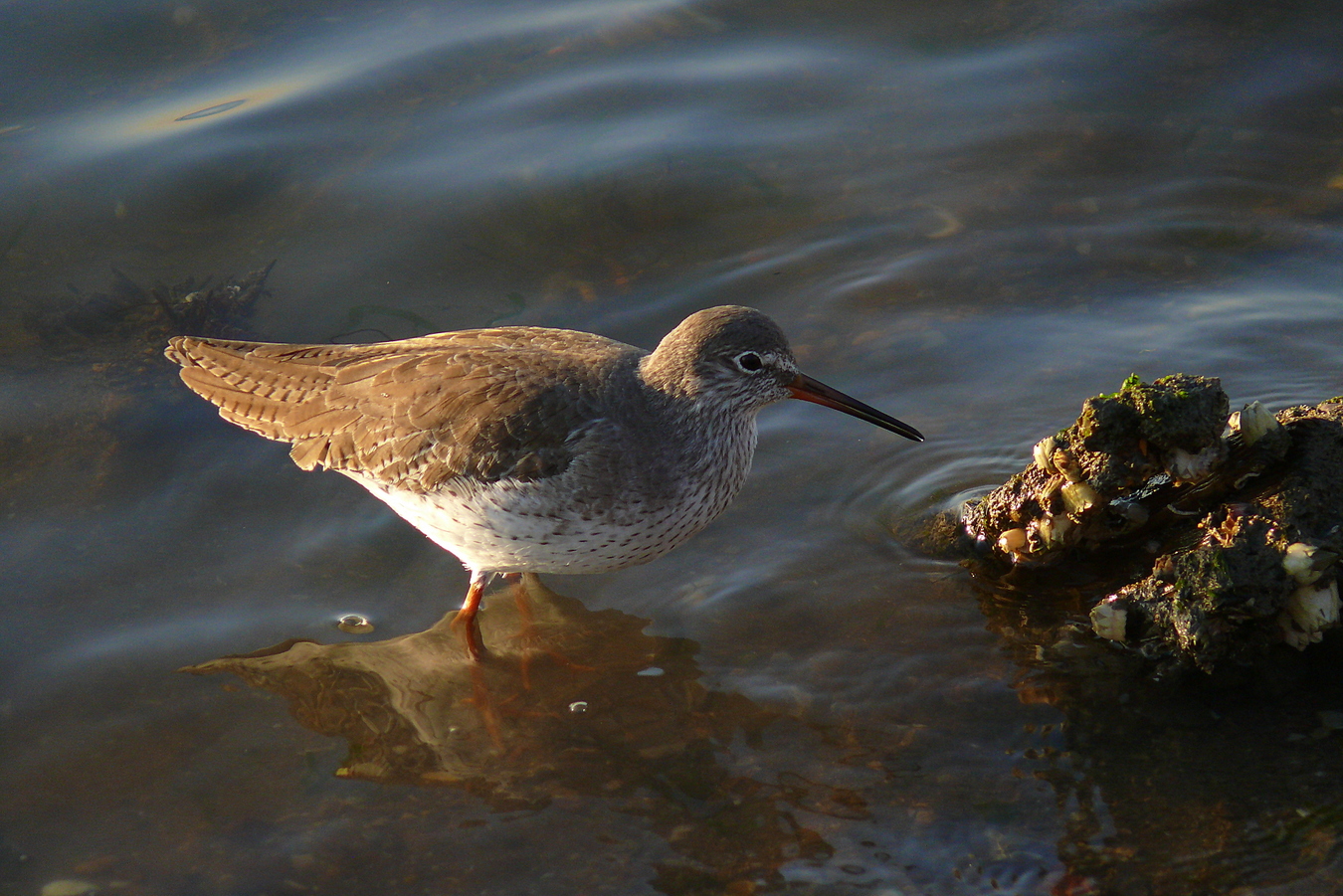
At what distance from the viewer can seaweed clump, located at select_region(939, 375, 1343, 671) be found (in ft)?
15.6

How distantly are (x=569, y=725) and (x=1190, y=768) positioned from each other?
2.76 meters

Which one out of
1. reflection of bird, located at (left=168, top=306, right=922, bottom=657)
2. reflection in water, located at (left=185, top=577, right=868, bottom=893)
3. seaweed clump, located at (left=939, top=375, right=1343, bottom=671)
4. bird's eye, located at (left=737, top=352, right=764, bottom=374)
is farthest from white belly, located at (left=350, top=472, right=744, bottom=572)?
seaweed clump, located at (left=939, top=375, right=1343, bottom=671)

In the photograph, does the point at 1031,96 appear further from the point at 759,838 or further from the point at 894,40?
the point at 759,838

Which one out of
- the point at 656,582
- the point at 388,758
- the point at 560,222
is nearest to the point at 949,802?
the point at 656,582

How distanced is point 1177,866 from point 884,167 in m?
6.07

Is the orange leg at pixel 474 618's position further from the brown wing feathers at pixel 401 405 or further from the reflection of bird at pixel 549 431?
the brown wing feathers at pixel 401 405

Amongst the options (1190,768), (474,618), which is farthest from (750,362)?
(1190,768)

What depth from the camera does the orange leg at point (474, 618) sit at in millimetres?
5969

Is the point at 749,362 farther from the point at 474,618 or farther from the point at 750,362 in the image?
the point at 474,618

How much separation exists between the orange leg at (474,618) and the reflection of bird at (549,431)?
1 cm

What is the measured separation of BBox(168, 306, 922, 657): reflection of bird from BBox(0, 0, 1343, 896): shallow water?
0.65m

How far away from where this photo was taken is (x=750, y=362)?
589cm

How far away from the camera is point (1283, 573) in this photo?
4719mm

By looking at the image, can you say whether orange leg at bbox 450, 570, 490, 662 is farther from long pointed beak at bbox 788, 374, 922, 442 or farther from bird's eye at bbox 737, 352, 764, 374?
long pointed beak at bbox 788, 374, 922, 442
